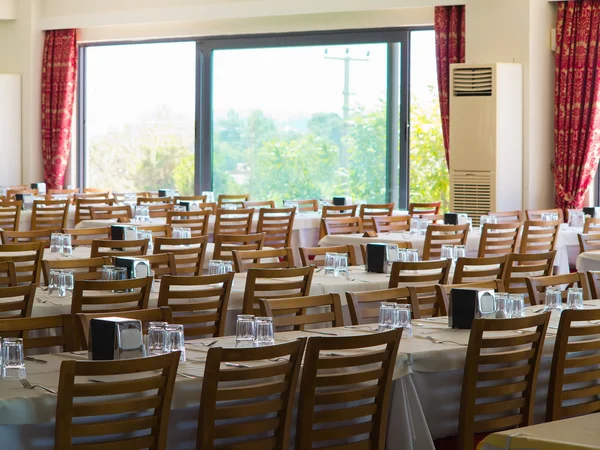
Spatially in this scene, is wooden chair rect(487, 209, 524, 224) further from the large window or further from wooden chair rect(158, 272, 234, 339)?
wooden chair rect(158, 272, 234, 339)

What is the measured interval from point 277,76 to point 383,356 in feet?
36.8

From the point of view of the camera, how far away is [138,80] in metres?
16.1

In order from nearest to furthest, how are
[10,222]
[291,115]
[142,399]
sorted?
[142,399]
[10,222]
[291,115]

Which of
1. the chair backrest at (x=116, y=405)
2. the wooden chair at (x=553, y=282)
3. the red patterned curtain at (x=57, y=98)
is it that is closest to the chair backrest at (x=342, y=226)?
the wooden chair at (x=553, y=282)

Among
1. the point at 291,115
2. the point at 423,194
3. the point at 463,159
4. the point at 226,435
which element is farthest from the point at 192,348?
the point at 291,115

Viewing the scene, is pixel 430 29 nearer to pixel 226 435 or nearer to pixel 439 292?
pixel 439 292

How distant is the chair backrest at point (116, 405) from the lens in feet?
10.5

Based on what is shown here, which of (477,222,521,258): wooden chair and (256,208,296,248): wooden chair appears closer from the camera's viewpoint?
(477,222,521,258): wooden chair

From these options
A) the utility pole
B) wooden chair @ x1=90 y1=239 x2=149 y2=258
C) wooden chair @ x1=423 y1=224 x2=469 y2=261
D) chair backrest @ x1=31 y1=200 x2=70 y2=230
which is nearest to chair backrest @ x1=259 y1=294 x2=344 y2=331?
wooden chair @ x1=90 y1=239 x2=149 y2=258

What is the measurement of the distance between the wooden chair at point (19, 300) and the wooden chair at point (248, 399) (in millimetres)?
1628

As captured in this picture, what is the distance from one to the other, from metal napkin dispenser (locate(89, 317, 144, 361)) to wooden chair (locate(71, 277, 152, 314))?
1.20 metres

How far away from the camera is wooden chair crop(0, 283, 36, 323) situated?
193 inches

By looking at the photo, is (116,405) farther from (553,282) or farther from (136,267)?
(553,282)

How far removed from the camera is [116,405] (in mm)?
3305
